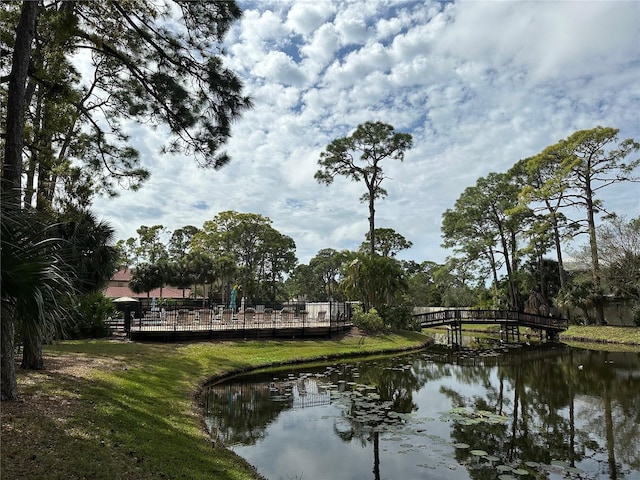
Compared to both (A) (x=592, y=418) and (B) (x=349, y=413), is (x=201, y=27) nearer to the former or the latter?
(B) (x=349, y=413)

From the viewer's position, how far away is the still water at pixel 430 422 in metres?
6.93

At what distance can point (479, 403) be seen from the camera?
11250 millimetres

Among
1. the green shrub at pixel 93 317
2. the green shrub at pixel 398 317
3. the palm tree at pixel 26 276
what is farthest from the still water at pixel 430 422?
the green shrub at pixel 398 317

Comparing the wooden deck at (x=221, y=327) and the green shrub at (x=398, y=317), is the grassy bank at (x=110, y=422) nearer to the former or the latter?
the wooden deck at (x=221, y=327)

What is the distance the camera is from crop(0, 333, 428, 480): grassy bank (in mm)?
4836

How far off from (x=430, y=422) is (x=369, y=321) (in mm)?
15155

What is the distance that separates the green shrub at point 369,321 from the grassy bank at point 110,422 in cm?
1230

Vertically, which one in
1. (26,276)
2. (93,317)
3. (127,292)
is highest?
(127,292)

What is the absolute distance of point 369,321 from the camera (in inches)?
962

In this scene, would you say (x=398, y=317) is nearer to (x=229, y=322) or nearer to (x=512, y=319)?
(x=512, y=319)

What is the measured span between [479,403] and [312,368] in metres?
6.68

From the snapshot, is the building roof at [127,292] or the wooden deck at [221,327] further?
the building roof at [127,292]

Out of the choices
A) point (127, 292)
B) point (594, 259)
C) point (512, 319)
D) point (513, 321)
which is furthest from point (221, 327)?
point (127, 292)

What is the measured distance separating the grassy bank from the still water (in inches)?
38.6
